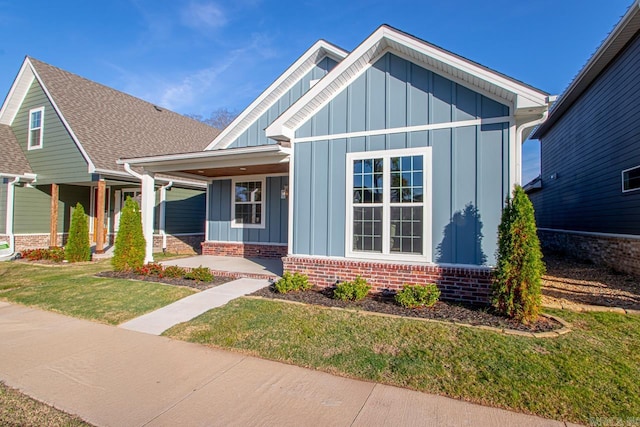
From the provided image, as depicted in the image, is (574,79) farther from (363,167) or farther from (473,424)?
(473,424)

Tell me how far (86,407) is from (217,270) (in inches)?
219

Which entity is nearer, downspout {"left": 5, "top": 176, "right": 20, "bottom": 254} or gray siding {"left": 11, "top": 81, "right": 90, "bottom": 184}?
gray siding {"left": 11, "top": 81, "right": 90, "bottom": 184}

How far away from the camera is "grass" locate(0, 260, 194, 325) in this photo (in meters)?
5.74

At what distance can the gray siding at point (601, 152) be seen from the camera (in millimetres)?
8430

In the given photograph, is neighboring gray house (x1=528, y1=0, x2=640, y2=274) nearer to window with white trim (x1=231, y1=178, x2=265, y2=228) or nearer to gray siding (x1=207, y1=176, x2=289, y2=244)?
gray siding (x1=207, y1=176, x2=289, y2=244)

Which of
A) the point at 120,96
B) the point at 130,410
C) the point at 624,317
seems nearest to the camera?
the point at 130,410

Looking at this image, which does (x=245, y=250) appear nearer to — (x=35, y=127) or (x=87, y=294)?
(x=87, y=294)

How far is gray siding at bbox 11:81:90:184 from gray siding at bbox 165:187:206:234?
3.39 meters

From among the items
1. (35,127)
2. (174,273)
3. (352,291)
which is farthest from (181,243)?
(352,291)

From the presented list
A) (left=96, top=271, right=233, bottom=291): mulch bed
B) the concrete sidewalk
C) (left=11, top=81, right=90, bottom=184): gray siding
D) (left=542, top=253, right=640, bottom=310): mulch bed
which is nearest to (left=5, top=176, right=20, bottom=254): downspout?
(left=11, top=81, right=90, bottom=184): gray siding

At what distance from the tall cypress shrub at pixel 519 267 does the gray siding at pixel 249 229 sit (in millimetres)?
6581

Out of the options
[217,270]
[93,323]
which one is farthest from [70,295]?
[217,270]

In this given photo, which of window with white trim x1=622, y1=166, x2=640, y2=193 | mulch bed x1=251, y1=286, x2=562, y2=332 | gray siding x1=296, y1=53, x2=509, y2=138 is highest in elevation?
gray siding x1=296, y1=53, x2=509, y2=138

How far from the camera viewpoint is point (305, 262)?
699cm
